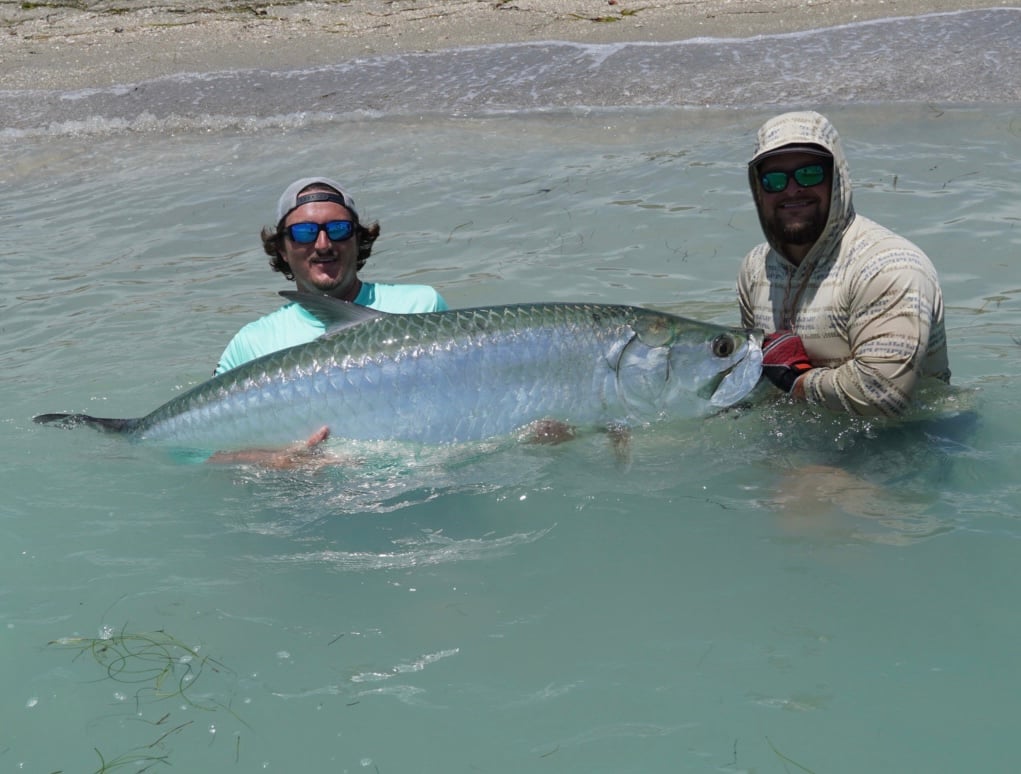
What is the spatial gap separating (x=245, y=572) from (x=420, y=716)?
119cm

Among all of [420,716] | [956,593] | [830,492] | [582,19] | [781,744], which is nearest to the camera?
[781,744]

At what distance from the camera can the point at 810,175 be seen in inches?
173

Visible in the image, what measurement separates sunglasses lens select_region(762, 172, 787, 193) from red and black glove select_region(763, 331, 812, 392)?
22.7 inches

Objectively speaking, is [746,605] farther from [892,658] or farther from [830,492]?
[830,492]

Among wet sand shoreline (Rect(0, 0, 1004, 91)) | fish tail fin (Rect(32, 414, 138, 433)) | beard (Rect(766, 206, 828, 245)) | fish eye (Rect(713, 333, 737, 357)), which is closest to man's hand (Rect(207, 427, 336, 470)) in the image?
fish tail fin (Rect(32, 414, 138, 433))

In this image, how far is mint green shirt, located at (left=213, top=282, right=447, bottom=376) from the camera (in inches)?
200

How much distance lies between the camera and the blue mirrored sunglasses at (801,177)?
4.40 meters

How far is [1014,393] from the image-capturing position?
530 centimetres

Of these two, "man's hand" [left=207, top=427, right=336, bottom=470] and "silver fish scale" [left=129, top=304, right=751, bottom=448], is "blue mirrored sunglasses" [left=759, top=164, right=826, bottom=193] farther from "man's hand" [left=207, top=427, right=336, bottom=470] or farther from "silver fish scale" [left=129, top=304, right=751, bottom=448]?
"man's hand" [left=207, top=427, right=336, bottom=470]

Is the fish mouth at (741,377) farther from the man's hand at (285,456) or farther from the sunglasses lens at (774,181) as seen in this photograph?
the man's hand at (285,456)

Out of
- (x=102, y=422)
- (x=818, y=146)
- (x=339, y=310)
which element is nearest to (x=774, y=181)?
(x=818, y=146)

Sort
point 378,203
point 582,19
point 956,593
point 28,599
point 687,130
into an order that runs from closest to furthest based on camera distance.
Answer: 1. point 956,593
2. point 28,599
3. point 378,203
4. point 687,130
5. point 582,19

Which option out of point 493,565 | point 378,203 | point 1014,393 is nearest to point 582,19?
point 378,203

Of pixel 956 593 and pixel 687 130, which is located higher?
pixel 687 130
